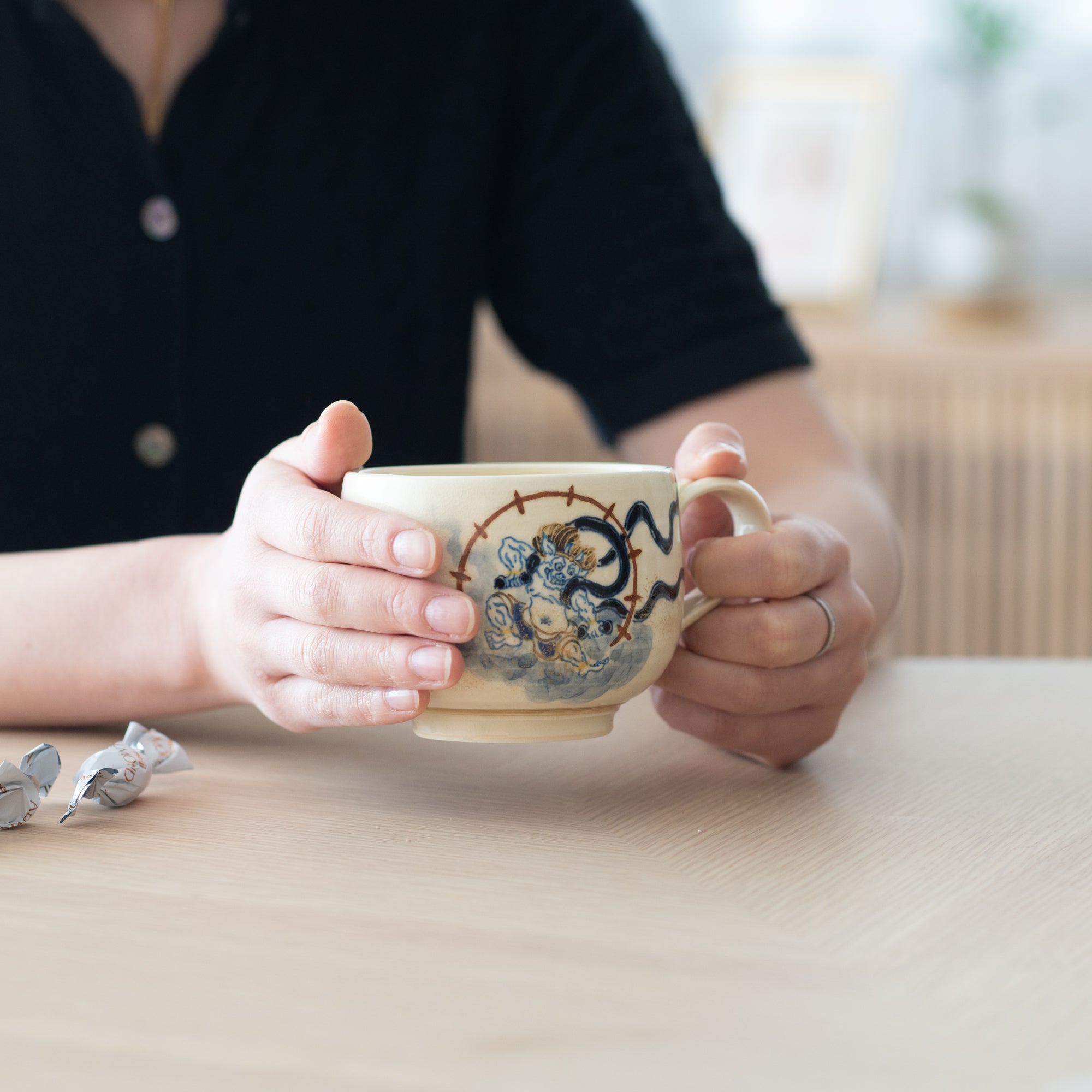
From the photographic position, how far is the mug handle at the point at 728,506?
20.1 inches

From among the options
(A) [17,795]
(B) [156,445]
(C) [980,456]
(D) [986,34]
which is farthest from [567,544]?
(D) [986,34]

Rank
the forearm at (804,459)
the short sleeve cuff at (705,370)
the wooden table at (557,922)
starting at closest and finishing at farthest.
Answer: the wooden table at (557,922) → the forearm at (804,459) → the short sleeve cuff at (705,370)

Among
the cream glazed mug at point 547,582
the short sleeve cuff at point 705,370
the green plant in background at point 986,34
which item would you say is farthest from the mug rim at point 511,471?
the green plant in background at point 986,34

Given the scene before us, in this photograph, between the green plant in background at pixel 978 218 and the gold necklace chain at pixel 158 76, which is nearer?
the gold necklace chain at pixel 158 76

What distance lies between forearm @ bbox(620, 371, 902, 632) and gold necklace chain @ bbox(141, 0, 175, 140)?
1.32 ft

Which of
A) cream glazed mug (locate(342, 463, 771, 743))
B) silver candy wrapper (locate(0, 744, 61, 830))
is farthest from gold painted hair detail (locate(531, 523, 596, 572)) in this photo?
silver candy wrapper (locate(0, 744, 61, 830))

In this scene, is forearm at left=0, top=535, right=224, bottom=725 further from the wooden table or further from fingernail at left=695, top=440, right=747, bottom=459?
fingernail at left=695, top=440, right=747, bottom=459

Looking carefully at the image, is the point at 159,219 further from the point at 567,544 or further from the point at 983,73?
the point at 983,73

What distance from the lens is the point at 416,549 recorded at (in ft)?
1.40

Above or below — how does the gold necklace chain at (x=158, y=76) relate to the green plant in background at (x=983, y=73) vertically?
below

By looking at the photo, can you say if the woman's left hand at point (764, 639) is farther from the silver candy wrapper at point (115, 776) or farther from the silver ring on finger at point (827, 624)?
the silver candy wrapper at point (115, 776)

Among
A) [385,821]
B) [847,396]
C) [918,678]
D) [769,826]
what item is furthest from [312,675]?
[847,396]

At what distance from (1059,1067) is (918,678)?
482 millimetres

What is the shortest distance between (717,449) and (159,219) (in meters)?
0.53
